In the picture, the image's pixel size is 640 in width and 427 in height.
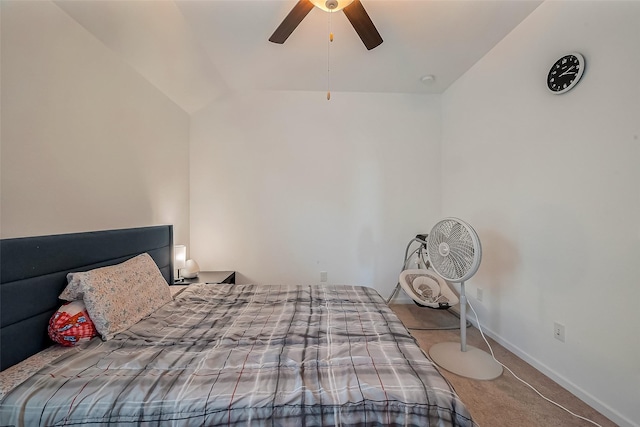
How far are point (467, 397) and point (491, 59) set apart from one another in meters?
2.87

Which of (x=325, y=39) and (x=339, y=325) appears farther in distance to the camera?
(x=325, y=39)

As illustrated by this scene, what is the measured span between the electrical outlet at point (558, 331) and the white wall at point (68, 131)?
3263mm

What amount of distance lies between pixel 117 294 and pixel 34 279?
34 cm

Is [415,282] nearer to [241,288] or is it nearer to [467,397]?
[467,397]

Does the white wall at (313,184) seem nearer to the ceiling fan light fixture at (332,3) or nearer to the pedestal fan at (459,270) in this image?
the pedestal fan at (459,270)

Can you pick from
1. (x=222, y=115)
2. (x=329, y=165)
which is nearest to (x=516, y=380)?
(x=329, y=165)

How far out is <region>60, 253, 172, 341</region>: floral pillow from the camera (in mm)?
1270

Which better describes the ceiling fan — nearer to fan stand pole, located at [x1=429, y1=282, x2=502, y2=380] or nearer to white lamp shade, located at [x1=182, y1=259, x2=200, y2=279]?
fan stand pole, located at [x1=429, y1=282, x2=502, y2=380]

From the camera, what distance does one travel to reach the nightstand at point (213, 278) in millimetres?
2500

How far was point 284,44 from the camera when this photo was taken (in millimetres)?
2182

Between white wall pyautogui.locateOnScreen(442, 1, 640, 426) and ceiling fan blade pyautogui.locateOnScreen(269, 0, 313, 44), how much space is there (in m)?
1.80

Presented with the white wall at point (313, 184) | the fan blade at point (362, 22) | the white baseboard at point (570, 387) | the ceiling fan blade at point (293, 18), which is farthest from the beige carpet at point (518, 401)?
the ceiling fan blade at point (293, 18)

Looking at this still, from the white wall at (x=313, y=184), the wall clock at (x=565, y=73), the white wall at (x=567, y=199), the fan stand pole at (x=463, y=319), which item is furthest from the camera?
the white wall at (x=313, y=184)

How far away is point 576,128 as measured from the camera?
1611 mm
